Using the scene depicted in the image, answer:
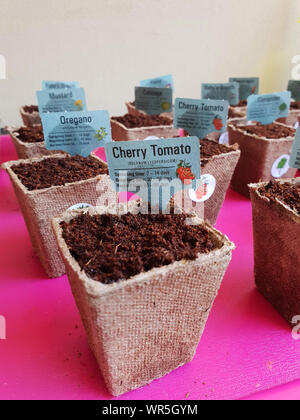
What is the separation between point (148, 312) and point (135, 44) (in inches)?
121

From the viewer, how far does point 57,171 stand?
1438mm

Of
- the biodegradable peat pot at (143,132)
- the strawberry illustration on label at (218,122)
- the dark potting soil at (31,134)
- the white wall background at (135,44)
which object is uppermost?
the white wall background at (135,44)

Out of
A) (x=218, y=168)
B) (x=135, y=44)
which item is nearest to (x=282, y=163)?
(x=218, y=168)

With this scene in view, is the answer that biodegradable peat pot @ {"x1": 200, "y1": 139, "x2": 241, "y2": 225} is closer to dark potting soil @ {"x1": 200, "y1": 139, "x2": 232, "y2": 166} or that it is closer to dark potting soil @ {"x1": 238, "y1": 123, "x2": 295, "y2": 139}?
dark potting soil @ {"x1": 200, "y1": 139, "x2": 232, "y2": 166}

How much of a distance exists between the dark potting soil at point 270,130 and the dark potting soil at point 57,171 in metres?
0.97

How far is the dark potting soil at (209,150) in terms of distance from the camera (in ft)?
5.29

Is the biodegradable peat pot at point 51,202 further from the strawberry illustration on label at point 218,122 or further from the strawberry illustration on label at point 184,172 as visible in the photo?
the strawberry illustration on label at point 218,122

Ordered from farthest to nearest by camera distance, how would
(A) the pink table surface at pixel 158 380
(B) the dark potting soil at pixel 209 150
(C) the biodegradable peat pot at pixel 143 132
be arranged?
(C) the biodegradable peat pot at pixel 143 132, (B) the dark potting soil at pixel 209 150, (A) the pink table surface at pixel 158 380

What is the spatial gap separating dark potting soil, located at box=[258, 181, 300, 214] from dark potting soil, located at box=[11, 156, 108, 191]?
0.64 metres

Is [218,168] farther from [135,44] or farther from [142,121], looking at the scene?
[135,44]

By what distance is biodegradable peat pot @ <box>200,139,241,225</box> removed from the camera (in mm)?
1622

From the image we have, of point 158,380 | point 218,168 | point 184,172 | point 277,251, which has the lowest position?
point 158,380

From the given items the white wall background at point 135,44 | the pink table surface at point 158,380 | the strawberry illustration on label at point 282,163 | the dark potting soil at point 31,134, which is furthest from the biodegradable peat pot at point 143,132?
the white wall background at point 135,44

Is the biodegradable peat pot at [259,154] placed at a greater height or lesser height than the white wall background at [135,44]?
lesser
